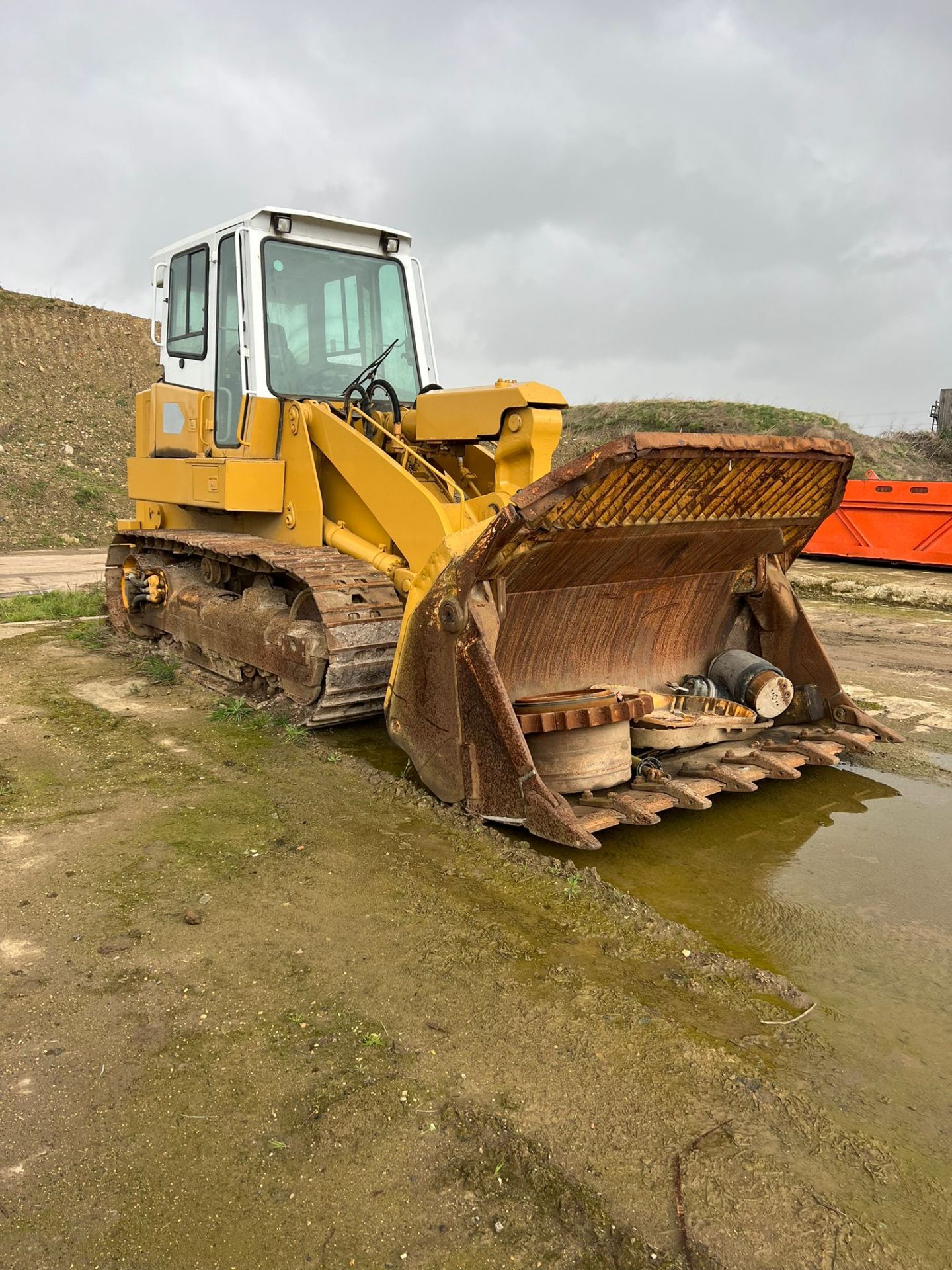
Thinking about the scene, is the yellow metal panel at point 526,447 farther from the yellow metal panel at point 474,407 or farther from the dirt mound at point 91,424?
the dirt mound at point 91,424

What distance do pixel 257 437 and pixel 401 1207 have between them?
4.99m

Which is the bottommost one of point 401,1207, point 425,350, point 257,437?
point 401,1207

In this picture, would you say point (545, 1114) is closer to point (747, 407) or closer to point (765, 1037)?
point (765, 1037)

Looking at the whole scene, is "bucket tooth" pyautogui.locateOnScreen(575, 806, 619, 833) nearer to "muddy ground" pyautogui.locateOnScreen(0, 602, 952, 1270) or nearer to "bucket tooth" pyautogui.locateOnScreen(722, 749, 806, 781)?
"muddy ground" pyautogui.locateOnScreen(0, 602, 952, 1270)

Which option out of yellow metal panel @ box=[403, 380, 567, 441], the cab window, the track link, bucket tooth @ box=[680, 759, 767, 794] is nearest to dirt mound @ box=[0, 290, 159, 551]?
the cab window

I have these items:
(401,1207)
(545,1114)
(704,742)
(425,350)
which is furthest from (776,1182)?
(425,350)

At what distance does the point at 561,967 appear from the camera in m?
3.13

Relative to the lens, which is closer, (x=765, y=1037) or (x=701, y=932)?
(x=765, y=1037)

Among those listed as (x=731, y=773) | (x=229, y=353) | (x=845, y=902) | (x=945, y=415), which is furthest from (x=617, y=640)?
(x=945, y=415)

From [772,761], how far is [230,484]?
366cm

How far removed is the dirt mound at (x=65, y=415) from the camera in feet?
68.1

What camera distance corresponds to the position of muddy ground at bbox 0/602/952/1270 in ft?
6.83

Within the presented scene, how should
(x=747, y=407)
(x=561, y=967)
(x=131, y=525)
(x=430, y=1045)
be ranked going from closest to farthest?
1. (x=430, y=1045)
2. (x=561, y=967)
3. (x=131, y=525)
4. (x=747, y=407)

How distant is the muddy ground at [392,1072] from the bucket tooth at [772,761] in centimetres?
127
